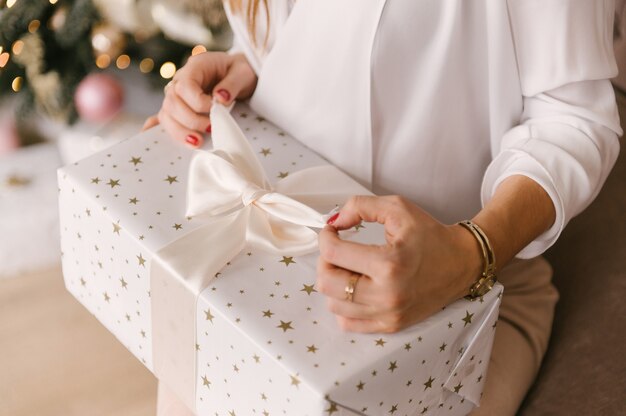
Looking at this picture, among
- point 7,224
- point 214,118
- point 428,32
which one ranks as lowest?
point 7,224

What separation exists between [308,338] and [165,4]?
3.63ft

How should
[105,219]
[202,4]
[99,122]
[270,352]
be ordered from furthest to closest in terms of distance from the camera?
1. [99,122]
2. [202,4]
3. [105,219]
4. [270,352]

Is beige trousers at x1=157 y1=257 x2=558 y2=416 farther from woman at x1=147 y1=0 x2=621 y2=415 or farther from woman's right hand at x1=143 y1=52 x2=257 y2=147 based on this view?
woman's right hand at x1=143 y1=52 x2=257 y2=147

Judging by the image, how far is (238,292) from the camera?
0.73 metres

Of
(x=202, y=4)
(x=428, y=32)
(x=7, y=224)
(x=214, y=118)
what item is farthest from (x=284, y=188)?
(x=7, y=224)

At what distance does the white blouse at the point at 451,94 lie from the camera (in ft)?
2.73

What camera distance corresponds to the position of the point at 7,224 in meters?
1.68

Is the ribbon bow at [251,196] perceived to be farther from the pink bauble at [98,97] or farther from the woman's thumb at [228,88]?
the pink bauble at [98,97]

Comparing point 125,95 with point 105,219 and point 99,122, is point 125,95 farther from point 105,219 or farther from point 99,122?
point 105,219

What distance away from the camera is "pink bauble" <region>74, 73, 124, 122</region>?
5.63ft

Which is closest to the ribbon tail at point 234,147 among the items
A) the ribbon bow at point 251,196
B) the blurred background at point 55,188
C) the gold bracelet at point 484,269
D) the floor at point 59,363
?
the ribbon bow at point 251,196

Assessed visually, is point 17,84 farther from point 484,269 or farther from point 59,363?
point 484,269

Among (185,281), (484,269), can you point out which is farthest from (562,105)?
(185,281)

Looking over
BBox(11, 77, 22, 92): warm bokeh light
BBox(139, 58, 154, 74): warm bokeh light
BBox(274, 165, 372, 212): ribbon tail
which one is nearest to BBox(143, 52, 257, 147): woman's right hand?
BBox(274, 165, 372, 212): ribbon tail
